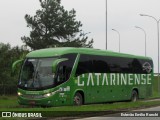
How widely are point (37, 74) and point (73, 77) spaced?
7.36 feet

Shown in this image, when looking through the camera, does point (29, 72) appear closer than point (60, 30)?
Yes

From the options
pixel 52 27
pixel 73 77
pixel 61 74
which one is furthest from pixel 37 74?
pixel 52 27

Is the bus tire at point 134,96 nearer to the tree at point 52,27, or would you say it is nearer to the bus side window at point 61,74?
the bus side window at point 61,74

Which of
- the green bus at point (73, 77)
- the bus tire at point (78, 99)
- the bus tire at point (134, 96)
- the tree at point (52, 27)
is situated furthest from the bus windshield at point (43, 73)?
the tree at point (52, 27)

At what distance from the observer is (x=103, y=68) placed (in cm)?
2842

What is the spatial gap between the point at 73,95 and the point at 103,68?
403 centimetres

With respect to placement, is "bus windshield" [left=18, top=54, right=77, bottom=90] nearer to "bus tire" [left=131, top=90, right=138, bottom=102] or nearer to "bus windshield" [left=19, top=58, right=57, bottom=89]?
"bus windshield" [left=19, top=58, right=57, bottom=89]

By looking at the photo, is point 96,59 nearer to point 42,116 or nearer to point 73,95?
point 73,95

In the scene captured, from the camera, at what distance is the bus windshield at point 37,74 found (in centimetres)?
2369

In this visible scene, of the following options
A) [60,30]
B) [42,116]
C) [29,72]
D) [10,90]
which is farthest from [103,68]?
[60,30]

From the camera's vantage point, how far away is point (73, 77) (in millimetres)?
25094

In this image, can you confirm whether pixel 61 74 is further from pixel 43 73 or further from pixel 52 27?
pixel 52 27

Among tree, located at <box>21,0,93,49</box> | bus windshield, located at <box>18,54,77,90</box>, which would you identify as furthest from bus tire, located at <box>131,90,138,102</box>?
tree, located at <box>21,0,93,49</box>

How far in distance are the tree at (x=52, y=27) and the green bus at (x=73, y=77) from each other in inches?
1523
